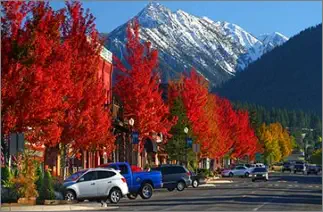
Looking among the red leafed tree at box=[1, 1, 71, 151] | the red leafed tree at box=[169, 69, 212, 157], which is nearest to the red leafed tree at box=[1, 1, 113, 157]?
the red leafed tree at box=[1, 1, 71, 151]

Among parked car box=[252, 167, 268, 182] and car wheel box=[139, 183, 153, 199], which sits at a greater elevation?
parked car box=[252, 167, 268, 182]

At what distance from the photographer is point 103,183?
32.6 meters

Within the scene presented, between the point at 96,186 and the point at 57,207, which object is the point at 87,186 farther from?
the point at 57,207

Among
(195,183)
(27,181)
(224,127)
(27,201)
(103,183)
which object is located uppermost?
(224,127)

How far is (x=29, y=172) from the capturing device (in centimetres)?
2972

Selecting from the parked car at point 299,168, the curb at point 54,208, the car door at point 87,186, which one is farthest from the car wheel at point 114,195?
the parked car at point 299,168

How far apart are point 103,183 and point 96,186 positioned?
0.34m

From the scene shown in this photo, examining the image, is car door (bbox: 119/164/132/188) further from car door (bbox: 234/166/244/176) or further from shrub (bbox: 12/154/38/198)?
car door (bbox: 234/166/244/176)

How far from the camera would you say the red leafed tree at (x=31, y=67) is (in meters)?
30.5

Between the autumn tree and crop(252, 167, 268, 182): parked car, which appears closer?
the autumn tree

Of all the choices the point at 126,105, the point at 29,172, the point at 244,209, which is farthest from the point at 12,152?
the point at 126,105

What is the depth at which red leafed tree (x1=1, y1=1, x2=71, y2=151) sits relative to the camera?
100 ft

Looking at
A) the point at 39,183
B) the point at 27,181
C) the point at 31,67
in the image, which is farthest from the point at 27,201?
the point at 31,67

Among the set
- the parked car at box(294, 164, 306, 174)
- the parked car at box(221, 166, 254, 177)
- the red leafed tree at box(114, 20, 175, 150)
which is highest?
the red leafed tree at box(114, 20, 175, 150)
